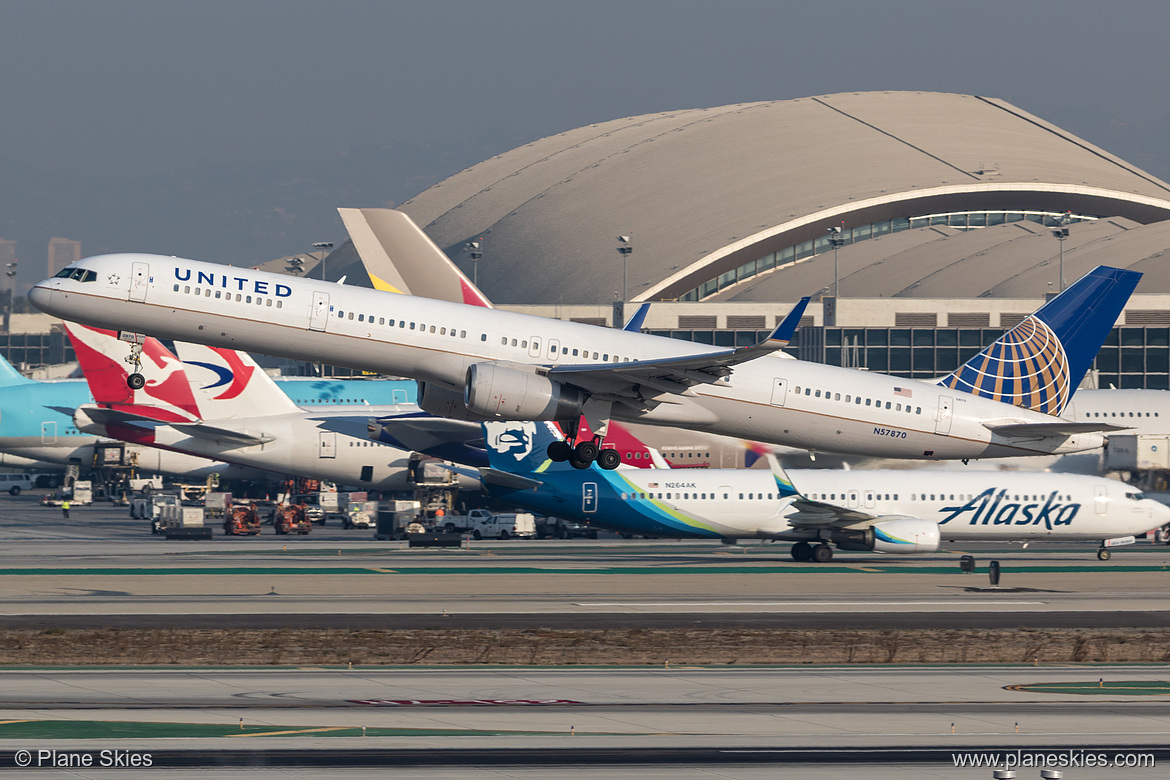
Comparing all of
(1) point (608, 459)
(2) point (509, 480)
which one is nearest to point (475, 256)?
(2) point (509, 480)

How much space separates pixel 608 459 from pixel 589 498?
12.9 m

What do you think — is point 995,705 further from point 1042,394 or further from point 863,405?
point 1042,394

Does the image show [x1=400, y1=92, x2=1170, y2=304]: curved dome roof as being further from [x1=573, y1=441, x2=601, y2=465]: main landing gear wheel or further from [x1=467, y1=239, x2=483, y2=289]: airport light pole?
[x1=573, y1=441, x2=601, y2=465]: main landing gear wheel

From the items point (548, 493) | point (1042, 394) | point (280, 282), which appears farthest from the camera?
point (548, 493)

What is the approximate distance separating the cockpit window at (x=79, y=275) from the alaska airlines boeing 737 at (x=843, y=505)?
23.3 m

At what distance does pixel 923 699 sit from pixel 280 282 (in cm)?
2343

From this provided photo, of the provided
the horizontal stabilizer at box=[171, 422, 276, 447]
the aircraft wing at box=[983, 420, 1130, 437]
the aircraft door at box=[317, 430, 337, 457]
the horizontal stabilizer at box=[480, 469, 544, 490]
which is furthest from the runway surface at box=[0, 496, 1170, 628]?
the horizontal stabilizer at box=[171, 422, 276, 447]

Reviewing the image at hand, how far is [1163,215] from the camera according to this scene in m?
150

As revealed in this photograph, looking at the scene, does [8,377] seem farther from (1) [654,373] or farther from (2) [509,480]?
(1) [654,373]

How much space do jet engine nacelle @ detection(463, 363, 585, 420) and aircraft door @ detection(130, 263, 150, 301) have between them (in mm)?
9902

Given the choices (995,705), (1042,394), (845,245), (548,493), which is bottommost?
(995,705)

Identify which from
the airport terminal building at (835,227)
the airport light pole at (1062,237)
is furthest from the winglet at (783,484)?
the airport light pole at (1062,237)

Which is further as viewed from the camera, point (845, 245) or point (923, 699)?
point (845, 245)

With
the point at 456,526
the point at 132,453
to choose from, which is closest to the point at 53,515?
the point at 132,453
